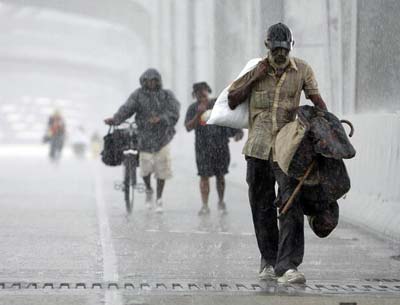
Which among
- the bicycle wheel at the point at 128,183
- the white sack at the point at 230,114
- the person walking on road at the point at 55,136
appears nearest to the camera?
the white sack at the point at 230,114

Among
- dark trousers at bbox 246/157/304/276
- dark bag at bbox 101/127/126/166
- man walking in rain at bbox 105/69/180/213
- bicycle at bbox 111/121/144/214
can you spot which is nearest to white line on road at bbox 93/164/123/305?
bicycle at bbox 111/121/144/214

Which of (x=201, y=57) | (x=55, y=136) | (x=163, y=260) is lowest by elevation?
(x=55, y=136)

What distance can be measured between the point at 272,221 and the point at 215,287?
0.80 metres

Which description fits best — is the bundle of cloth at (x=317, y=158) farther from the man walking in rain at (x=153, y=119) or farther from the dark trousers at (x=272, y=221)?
the man walking in rain at (x=153, y=119)

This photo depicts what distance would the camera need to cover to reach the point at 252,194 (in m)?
9.33

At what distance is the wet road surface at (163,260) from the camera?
330 inches

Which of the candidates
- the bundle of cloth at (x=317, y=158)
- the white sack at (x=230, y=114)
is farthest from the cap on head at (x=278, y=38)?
the bundle of cloth at (x=317, y=158)

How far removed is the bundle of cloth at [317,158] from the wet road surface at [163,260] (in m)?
0.64

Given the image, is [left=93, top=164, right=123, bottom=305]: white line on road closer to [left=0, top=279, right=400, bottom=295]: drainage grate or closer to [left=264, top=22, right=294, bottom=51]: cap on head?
[left=0, top=279, right=400, bottom=295]: drainage grate

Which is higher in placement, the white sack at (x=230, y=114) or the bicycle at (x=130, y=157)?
the white sack at (x=230, y=114)

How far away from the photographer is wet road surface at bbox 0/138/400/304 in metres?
8.38

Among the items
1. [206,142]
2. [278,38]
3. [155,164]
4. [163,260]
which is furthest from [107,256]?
[155,164]

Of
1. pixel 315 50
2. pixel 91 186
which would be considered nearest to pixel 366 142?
pixel 91 186

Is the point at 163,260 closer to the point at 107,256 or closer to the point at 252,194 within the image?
the point at 107,256
